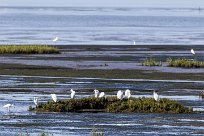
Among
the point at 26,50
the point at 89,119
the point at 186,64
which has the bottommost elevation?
the point at 89,119

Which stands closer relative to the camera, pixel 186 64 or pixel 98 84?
pixel 98 84

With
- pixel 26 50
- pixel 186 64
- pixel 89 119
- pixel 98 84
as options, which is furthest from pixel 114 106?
pixel 26 50

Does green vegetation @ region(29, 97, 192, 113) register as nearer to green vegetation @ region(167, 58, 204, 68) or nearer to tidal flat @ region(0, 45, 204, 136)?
tidal flat @ region(0, 45, 204, 136)

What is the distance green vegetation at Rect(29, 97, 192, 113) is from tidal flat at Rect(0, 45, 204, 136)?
433mm

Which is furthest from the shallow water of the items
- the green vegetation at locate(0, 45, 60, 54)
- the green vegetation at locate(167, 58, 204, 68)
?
the green vegetation at locate(0, 45, 60, 54)

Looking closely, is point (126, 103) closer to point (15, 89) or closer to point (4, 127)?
point (4, 127)

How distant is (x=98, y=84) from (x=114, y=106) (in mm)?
10227

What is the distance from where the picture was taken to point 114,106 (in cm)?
2855

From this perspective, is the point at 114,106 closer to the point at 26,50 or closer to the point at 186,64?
the point at 186,64

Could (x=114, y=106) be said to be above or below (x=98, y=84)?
below

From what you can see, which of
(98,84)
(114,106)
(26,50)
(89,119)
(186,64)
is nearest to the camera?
(89,119)

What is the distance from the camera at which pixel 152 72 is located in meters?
45.3

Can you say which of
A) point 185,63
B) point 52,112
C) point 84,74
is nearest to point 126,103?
point 52,112

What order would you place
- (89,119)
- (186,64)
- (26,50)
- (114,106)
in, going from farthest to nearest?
1. (26,50)
2. (186,64)
3. (114,106)
4. (89,119)
